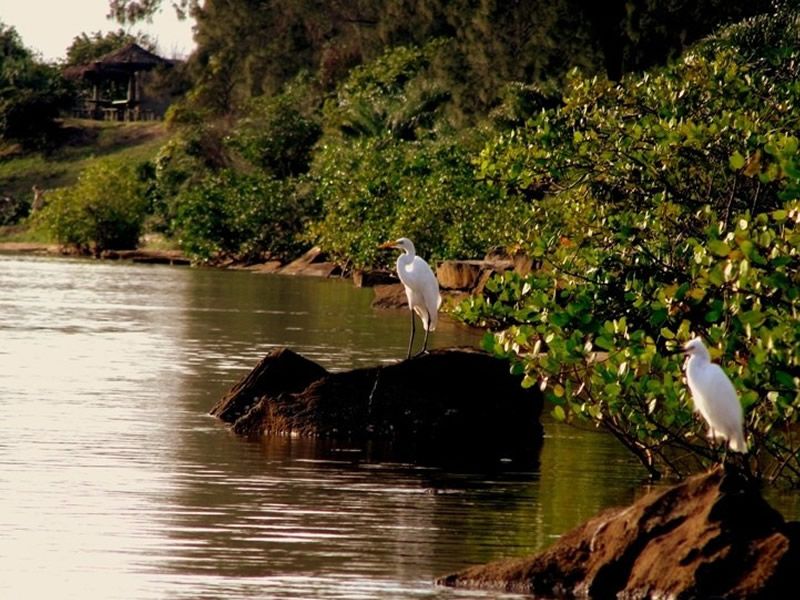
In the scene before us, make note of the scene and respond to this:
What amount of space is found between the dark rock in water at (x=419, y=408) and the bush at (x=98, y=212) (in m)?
48.9

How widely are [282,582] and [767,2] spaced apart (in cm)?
3676

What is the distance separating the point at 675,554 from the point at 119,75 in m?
95.1

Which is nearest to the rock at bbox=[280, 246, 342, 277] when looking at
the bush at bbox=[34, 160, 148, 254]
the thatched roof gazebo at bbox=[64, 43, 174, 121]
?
the bush at bbox=[34, 160, 148, 254]

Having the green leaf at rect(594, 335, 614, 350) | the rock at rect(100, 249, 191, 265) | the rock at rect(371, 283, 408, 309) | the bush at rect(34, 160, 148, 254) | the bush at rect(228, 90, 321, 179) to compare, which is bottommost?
the rock at rect(371, 283, 408, 309)

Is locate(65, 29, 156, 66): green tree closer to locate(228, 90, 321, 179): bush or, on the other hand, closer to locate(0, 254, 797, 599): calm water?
locate(228, 90, 321, 179): bush

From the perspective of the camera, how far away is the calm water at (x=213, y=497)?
10469mm

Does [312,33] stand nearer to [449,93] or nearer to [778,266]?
[449,93]

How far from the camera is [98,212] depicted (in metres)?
66.4

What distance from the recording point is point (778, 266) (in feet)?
35.2

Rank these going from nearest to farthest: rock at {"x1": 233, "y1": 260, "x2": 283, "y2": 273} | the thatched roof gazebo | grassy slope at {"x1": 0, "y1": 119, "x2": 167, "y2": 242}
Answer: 1. rock at {"x1": 233, "y1": 260, "x2": 283, "y2": 273}
2. grassy slope at {"x1": 0, "y1": 119, "x2": 167, "y2": 242}
3. the thatched roof gazebo

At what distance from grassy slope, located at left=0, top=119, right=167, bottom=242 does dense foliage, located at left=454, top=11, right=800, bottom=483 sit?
69.1 metres

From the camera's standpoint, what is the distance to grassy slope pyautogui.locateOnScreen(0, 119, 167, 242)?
88625 mm

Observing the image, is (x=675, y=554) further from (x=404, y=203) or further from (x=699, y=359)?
(x=404, y=203)

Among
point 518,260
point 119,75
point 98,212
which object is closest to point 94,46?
point 119,75
